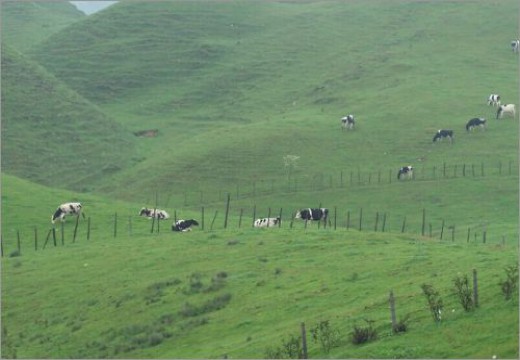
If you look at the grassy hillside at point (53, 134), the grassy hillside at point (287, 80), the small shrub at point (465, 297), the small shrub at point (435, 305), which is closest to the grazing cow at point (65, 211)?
the grassy hillside at point (287, 80)

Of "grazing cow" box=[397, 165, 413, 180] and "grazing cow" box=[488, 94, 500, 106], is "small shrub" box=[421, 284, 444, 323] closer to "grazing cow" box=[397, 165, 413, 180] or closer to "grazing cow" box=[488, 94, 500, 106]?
"grazing cow" box=[397, 165, 413, 180]

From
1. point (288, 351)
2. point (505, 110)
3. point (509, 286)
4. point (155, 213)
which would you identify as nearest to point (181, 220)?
point (155, 213)

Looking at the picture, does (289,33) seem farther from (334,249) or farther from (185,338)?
(185,338)

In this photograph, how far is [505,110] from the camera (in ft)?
290

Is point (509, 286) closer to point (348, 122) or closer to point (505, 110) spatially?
point (505, 110)

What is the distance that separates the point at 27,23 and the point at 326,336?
15552cm

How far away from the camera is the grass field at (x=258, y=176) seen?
117 ft

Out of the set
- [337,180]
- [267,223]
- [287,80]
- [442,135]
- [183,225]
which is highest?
[287,80]

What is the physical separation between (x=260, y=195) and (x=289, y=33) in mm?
64699

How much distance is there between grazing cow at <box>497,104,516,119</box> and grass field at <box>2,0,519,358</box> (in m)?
0.99

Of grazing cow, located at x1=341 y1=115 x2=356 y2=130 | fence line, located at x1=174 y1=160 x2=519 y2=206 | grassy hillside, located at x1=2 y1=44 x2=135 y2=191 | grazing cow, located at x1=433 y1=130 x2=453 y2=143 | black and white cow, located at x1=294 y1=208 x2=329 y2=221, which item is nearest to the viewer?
black and white cow, located at x1=294 y1=208 x2=329 y2=221

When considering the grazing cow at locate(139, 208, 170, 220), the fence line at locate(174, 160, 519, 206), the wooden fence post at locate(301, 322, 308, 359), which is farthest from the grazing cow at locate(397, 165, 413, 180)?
the wooden fence post at locate(301, 322, 308, 359)

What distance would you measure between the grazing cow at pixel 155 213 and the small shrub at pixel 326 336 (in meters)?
30.9

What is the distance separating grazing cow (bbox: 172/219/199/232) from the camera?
186ft
